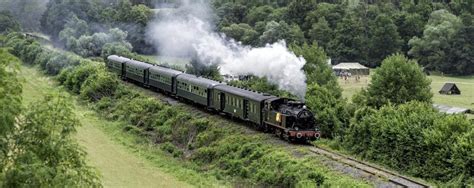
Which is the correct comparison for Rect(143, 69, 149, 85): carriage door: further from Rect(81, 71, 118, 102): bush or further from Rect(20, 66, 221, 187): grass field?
Rect(20, 66, 221, 187): grass field

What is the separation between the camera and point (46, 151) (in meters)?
15.1

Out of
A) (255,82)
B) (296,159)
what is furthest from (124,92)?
(296,159)

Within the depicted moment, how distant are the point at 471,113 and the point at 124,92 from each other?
1294 inches

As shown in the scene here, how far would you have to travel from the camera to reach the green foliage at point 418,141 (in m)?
27.4

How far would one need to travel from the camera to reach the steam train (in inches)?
1283

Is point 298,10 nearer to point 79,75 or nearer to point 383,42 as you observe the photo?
point 383,42

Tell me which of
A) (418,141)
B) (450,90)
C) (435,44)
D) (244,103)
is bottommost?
(450,90)

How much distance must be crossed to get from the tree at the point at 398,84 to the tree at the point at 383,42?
202 feet

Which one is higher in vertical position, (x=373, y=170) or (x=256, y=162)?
(x=373, y=170)

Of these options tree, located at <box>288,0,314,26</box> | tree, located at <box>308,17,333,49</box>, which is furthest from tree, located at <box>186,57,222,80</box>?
tree, located at <box>288,0,314,26</box>

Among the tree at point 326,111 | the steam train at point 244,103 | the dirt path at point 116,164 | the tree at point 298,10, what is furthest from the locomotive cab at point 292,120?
the tree at point 298,10

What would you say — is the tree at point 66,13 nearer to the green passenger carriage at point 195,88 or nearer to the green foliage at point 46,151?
the green passenger carriage at point 195,88

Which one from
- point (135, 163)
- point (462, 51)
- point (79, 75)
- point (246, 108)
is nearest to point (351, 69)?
point (462, 51)

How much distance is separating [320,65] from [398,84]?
41.6ft
